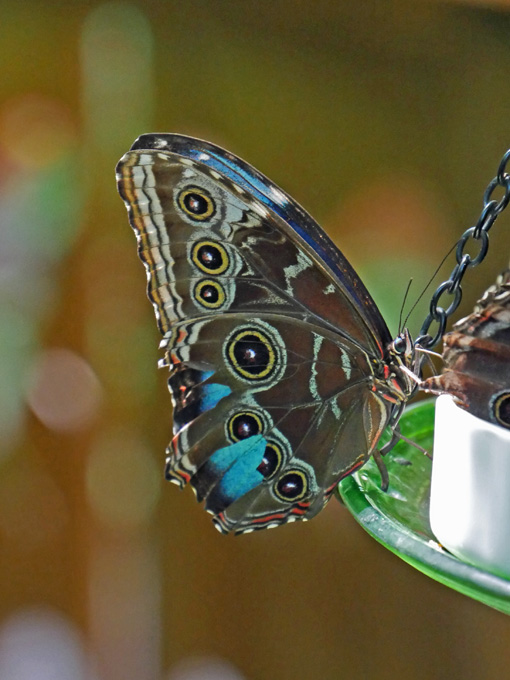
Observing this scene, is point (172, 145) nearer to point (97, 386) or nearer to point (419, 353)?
point (419, 353)

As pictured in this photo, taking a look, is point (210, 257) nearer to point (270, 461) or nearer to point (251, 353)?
point (251, 353)

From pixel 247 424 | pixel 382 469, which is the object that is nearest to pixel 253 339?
pixel 247 424

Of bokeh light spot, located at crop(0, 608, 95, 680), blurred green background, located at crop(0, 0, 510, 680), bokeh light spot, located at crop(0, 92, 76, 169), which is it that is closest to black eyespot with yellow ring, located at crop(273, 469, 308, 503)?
blurred green background, located at crop(0, 0, 510, 680)

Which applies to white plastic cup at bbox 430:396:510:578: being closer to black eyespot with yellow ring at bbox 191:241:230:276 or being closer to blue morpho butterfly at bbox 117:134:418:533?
blue morpho butterfly at bbox 117:134:418:533

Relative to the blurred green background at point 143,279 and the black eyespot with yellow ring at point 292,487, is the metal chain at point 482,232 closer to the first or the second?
the black eyespot with yellow ring at point 292,487

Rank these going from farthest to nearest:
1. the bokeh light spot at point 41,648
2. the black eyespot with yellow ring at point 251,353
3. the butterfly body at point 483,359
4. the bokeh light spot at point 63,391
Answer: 1. the bokeh light spot at point 41,648
2. the bokeh light spot at point 63,391
3. the black eyespot with yellow ring at point 251,353
4. the butterfly body at point 483,359


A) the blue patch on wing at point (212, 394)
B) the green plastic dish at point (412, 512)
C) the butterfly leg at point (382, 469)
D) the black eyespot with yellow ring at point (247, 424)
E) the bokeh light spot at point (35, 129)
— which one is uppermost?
the bokeh light spot at point (35, 129)

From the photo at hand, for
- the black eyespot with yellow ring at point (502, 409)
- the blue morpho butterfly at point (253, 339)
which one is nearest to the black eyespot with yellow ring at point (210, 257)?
the blue morpho butterfly at point (253, 339)
